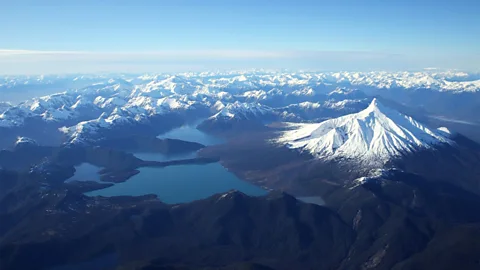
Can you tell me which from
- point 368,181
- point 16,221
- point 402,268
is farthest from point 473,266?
point 16,221

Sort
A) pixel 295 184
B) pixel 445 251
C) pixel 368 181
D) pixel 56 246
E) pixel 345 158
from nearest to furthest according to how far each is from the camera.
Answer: pixel 445 251, pixel 56 246, pixel 368 181, pixel 295 184, pixel 345 158

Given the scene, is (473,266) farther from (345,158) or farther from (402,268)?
(345,158)

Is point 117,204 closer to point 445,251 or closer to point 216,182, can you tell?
point 216,182

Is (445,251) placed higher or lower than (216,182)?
higher

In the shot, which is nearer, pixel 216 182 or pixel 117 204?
pixel 117 204

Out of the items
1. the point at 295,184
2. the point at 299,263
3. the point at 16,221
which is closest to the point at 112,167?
the point at 16,221

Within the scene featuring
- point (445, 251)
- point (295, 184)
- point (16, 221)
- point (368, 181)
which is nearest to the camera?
point (445, 251)
